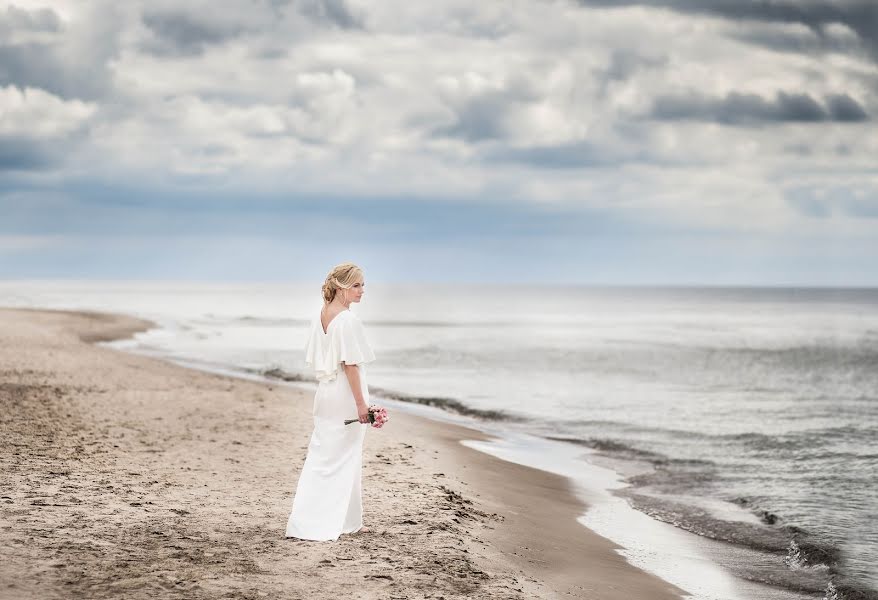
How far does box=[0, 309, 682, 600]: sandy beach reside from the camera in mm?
7168

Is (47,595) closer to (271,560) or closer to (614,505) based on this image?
(271,560)

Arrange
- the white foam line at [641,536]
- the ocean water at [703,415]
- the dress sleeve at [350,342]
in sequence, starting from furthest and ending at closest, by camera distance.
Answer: the ocean water at [703,415]
the white foam line at [641,536]
the dress sleeve at [350,342]

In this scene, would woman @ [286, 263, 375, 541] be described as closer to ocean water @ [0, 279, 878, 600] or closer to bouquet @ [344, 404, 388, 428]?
bouquet @ [344, 404, 388, 428]

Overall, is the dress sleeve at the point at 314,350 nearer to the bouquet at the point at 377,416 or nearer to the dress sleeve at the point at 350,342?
the dress sleeve at the point at 350,342

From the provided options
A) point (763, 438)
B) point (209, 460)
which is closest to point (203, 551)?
point (209, 460)

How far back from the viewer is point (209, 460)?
1234 cm

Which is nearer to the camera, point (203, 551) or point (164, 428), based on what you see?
point (203, 551)

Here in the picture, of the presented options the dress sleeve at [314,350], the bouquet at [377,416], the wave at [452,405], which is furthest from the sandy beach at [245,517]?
the wave at [452,405]

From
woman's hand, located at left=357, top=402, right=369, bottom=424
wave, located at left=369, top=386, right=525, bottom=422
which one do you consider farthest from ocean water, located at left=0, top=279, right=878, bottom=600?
woman's hand, located at left=357, top=402, right=369, bottom=424

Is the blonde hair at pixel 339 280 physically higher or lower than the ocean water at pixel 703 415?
higher

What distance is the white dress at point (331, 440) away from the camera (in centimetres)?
802

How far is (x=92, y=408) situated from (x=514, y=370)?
24.9 meters

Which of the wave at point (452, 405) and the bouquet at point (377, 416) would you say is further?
the wave at point (452, 405)

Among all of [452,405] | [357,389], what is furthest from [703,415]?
[357,389]
